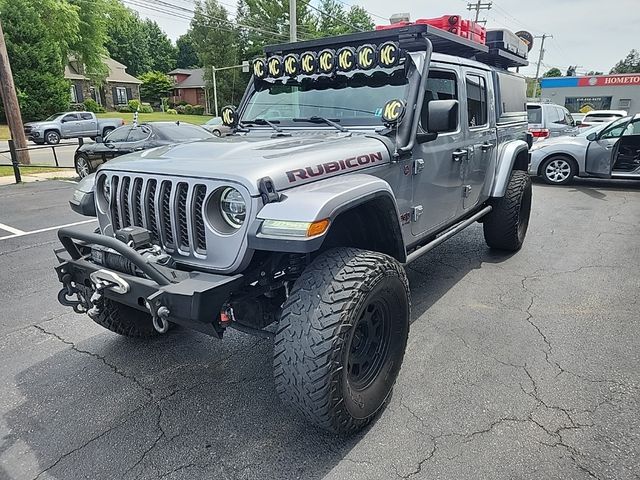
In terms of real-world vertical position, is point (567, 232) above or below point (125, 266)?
below

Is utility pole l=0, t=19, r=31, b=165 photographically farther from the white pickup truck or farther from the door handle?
the door handle

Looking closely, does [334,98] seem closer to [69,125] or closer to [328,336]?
[328,336]

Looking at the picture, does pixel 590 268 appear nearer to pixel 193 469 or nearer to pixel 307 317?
pixel 307 317

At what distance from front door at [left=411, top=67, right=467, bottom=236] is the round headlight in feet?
5.07

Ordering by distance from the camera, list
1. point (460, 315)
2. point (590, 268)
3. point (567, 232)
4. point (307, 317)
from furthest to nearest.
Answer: point (567, 232) < point (590, 268) < point (460, 315) < point (307, 317)

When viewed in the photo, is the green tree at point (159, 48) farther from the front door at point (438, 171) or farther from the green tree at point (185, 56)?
the front door at point (438, 171)

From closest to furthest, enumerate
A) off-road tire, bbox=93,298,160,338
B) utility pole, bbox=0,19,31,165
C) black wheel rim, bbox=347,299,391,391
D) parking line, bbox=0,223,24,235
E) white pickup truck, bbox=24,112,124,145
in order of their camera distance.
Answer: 1. black wheel rim, bbox=347,299,391,391
2. off-road tire, bbox=93,298,160,338
3. parking line, bbox=0,223,24,235
4. utility pole, bbox=0,19,31,165
5. white pickup truck, bbox=24,112,124,145

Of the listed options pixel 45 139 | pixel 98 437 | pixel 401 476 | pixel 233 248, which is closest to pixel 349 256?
pixel 233 248

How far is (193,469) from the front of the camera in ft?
7.54

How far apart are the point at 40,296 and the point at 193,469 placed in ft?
10.1

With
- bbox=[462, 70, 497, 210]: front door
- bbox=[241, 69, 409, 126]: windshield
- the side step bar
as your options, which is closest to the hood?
bbox=[241, 69, 409, 126]: windshield

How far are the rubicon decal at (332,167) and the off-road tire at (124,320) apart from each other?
5.59 ft

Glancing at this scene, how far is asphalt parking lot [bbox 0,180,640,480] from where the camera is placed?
2.32 metres

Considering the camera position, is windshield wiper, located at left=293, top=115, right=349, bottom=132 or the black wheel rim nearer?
the black wheel rim
